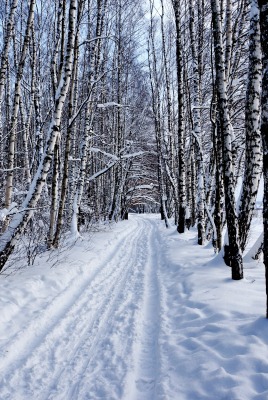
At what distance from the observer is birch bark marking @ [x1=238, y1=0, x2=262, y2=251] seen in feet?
19.2

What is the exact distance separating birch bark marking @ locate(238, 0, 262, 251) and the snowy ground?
5.29ft

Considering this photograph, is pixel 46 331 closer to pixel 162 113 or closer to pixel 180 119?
pixel 180 119

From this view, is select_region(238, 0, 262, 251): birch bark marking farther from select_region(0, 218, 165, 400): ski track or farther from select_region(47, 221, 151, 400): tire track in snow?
select_region(47, 221, 151, 400): tire track in snow

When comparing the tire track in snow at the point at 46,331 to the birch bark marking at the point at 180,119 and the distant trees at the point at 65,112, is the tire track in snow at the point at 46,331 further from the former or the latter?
the birch bark marking at the point at 180,119

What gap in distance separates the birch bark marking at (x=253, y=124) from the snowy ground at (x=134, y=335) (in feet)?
5.29

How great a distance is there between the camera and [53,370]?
3.33 m

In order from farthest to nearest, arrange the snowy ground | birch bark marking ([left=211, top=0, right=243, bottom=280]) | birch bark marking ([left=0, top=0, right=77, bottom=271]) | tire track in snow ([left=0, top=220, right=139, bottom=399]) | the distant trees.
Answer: the distant trees → birch bark marking ([left=0, top=0, right=77, bottom=271]) → birch bark marking ([left=211, top=0, right=243, bottom=280]) → tire track in snow ([left=0, top=220, right=139, bottom=399]) → the snowy ground

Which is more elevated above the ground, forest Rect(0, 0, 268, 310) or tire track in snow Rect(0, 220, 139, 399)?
forest Rect(0, 0, 268, 310)

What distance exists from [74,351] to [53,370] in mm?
428

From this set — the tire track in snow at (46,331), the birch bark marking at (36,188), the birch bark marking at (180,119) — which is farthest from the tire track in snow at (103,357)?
the birch bark marking at (180,119)

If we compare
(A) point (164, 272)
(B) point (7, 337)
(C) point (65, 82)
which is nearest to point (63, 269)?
(A) point (164, 272)

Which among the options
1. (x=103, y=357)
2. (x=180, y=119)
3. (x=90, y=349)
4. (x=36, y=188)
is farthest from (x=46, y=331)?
(x=180, y=119)

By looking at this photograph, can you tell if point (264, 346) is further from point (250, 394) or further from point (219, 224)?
point (219, 224)

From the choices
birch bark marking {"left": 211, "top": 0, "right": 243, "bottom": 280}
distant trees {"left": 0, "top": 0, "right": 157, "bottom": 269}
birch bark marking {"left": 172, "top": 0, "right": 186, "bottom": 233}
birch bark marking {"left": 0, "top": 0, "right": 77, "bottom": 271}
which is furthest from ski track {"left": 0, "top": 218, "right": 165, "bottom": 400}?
birch bark marking {"left": 172, "top": 0, "right": 186, "bottom": 233}
